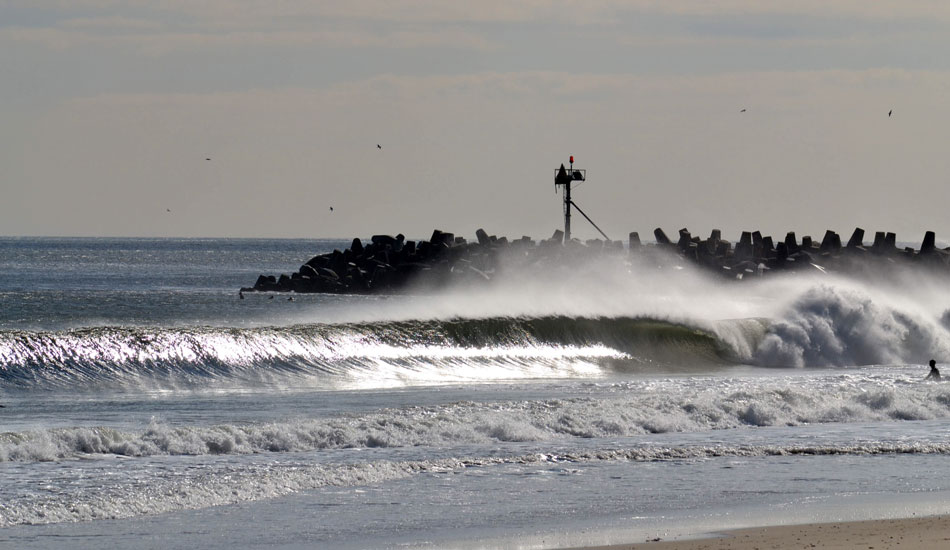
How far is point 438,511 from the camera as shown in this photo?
37.0 feet

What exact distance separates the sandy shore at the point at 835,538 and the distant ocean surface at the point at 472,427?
39 centimetres

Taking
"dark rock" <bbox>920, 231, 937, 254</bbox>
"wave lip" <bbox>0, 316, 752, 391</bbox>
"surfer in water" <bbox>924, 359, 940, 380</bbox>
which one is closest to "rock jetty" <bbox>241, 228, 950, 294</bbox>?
"dark rock" <bbox>920, 231, 937, 254</bbox>

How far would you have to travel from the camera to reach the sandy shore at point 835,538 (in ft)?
33.0

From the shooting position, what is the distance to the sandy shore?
10062 millimetres

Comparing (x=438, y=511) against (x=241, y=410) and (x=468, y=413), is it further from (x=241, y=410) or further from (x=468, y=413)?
(x=241, y=410)

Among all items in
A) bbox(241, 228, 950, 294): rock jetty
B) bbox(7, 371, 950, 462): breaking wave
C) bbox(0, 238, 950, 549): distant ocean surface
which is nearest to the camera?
bbox(0, 238, 950, 549): distant ocean surface

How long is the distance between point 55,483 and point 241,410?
538 centimetres

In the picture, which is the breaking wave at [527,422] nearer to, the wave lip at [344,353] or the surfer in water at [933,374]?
the surfer in water at [933,374]

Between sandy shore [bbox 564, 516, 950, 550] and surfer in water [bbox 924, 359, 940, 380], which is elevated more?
sandy shore [bbox 564, 516, 950, 550]

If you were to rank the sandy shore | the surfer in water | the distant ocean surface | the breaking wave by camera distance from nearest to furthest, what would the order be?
the sandy shore < the distant ocean surface < the breaking wave < the surfer in water

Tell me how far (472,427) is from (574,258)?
3372 cm

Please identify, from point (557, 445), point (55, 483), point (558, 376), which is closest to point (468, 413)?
point (557, 445)

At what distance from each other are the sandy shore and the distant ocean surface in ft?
1.29

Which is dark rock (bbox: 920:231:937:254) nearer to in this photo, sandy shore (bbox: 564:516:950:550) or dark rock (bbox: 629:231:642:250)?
dark rock (bbox: 629:231:642:250)
